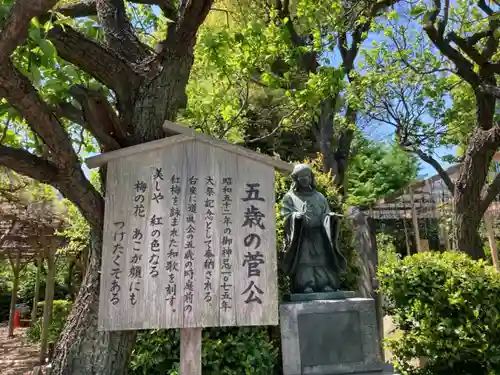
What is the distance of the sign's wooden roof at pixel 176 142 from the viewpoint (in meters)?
2.88

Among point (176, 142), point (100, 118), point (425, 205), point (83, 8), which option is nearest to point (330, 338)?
point (176, 142)

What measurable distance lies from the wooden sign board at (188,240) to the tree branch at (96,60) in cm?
66

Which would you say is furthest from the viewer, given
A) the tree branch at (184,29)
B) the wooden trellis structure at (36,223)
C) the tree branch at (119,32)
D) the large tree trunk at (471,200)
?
the wooden trellis structure at (36,223)

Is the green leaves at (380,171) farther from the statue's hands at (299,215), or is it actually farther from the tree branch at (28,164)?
the tree branch at (28,164)

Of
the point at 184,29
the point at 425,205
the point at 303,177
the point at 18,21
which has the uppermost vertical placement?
the point at 425,205

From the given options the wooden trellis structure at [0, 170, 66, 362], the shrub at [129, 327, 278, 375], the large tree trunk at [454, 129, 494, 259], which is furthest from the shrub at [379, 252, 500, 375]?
the wooden trellis structure at [0, 170, 66, 362]

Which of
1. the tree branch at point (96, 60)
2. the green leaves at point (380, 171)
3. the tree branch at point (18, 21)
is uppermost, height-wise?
the green leaves at point (380, 171)

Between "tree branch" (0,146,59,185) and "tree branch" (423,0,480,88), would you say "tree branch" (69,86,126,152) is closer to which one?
"tree branch" (0,146,59,185)

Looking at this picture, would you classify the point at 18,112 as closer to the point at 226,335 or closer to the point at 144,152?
the point at 144,152

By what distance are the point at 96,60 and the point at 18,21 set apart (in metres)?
1.05

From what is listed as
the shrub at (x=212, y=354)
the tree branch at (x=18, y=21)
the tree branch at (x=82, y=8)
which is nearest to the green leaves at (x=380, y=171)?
the shrub at (x=212, y=354)

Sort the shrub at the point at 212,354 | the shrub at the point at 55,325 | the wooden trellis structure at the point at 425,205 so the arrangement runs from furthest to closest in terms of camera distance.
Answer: the wooden trellis structure at the point at 425,205 → the shrub at the point at 55,325 → the shrub at the point at 212,354

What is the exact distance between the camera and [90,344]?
113 inches

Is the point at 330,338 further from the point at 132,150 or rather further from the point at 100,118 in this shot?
the point at 100,118
